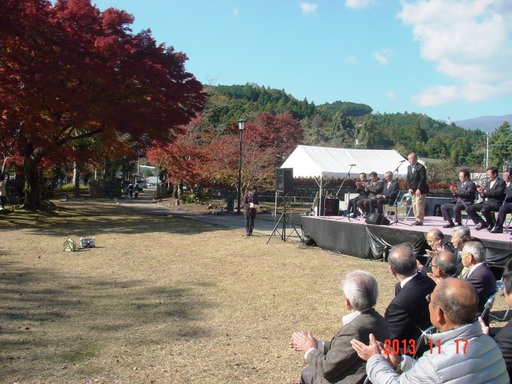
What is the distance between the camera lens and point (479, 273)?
15.2 ft

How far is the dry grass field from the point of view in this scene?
445cm

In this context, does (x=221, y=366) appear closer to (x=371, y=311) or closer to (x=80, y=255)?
(x=371, y=311)

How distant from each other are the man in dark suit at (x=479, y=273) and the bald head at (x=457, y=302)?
8.83 ft

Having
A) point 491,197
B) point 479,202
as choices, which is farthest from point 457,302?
point 479,202

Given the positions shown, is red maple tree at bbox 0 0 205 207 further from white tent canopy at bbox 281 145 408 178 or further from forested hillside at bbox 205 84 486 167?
forested hillside at bbox 205 84 486 167

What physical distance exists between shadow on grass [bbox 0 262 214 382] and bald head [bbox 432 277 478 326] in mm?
3573

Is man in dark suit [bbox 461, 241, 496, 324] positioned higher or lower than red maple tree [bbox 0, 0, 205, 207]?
lower

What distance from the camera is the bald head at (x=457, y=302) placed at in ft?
6.75

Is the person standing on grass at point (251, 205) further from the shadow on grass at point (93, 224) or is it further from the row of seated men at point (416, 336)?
the row of seated men at point (416, 336)

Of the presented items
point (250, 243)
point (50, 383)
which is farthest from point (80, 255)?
point (50, 383)

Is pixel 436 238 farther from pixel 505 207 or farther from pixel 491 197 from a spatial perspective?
pixel 491 197

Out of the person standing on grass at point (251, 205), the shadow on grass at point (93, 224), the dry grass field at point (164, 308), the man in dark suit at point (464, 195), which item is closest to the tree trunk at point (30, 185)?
the shadow on grass at point (93, 224)

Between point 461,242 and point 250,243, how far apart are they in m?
7.98
